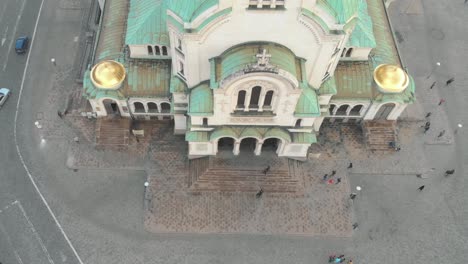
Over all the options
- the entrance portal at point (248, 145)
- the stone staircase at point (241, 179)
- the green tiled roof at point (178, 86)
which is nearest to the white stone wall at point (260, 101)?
the green tiled roof at point (178, 86)

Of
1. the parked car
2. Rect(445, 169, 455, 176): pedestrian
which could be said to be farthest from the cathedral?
the parked car

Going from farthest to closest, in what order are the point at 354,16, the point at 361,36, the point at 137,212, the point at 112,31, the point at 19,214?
1. the point at 112,31
2. the point at 137,212
3. the point at 361,36
4. the point at 19,214
5. the point at 354,16

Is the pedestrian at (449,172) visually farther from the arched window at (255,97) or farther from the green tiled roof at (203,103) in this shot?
the green tiled roof at (203,103)

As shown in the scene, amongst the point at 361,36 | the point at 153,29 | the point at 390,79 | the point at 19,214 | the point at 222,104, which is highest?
the point at 153,29

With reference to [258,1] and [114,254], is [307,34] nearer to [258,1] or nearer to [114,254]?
[258,1]

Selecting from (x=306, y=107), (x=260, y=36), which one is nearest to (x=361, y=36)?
(x=306, y=107)

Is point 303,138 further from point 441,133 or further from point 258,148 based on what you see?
point 441,133
